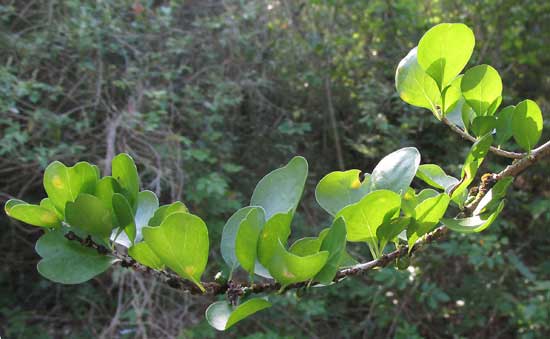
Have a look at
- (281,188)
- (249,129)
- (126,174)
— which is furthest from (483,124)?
(249,129)

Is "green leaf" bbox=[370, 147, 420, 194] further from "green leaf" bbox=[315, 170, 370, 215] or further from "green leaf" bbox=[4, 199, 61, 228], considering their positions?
"green leaf" bbox=[4, 199, 61, 228]

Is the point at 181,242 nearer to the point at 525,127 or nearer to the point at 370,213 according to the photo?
the point at 370,213

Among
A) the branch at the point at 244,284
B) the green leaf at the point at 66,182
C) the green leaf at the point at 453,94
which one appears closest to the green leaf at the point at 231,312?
the branch at the point at 244,284

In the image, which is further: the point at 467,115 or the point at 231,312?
the point at 467,115

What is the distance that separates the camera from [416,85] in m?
0.41

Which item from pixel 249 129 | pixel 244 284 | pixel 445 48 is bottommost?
pixel 249 129

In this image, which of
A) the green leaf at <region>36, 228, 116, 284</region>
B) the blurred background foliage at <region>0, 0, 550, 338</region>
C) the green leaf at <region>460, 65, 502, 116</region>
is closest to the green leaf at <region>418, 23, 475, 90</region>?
the green leaf at <region>460, 65, 502, 116</region>

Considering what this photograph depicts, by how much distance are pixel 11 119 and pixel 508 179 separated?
6.94 ft

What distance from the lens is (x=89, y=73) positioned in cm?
245

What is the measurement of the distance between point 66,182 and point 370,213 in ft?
0.63

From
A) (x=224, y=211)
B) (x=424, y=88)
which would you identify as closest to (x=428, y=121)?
(x=224, y=211)

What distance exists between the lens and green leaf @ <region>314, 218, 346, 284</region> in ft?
1.01

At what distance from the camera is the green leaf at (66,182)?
0.34m

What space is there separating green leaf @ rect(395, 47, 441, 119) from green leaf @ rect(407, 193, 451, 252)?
0.32 feet
